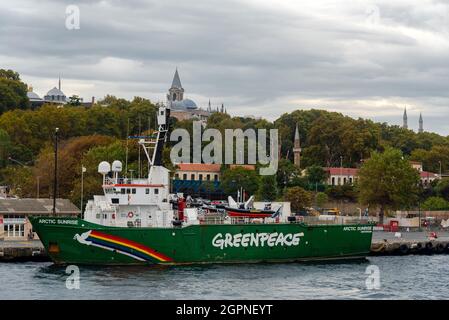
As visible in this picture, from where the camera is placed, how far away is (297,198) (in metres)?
114

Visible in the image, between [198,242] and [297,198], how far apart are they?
4900cm

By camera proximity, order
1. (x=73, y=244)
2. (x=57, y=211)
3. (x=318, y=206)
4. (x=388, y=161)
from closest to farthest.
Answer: (x=73, y=244)
(x=57, y=211)
(x=388, y=161)
(x=318, y=206)

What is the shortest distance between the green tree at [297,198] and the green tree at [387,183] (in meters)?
8.80

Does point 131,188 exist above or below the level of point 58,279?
above

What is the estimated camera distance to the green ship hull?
63094mm

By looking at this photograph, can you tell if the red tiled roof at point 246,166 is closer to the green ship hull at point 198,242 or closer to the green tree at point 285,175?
the green tree at point 285,175

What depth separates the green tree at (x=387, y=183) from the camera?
4129 inches

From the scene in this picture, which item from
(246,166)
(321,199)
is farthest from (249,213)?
(246,166)

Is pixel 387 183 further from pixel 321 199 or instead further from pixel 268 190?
pixel 321 199

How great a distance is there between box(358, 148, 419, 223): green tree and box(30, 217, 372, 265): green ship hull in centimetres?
3340

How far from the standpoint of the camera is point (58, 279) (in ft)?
187
